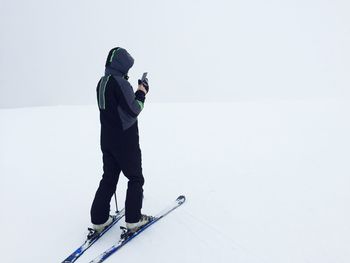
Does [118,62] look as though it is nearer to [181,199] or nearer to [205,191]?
[181,199]

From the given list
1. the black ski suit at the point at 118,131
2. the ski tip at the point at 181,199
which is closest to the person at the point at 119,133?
the black ski suit at the point at 118,131

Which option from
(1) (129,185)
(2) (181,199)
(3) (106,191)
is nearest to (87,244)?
(3) (106,191)

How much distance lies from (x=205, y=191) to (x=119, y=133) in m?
2.15

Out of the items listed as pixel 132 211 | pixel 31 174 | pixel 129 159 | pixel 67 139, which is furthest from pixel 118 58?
pixel 67 139

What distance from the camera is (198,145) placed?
892 cm

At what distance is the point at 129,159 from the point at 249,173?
2.93 metres

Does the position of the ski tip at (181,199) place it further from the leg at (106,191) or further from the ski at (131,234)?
the leg at (106,191)

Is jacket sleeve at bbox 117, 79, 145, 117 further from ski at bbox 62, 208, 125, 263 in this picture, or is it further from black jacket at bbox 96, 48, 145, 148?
ski at bbox 62, 208, 125, 263

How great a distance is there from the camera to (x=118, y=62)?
411cm

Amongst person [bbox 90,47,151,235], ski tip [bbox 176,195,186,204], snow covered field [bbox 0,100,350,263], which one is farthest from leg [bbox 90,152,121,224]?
ski tip [bbox 176,195,186,204]

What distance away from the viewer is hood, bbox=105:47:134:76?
411 centimetres

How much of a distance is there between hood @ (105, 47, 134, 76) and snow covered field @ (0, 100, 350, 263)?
6.19 ft

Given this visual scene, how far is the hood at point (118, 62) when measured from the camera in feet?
13.5

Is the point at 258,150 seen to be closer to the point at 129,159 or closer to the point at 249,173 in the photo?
the point at 249,173
